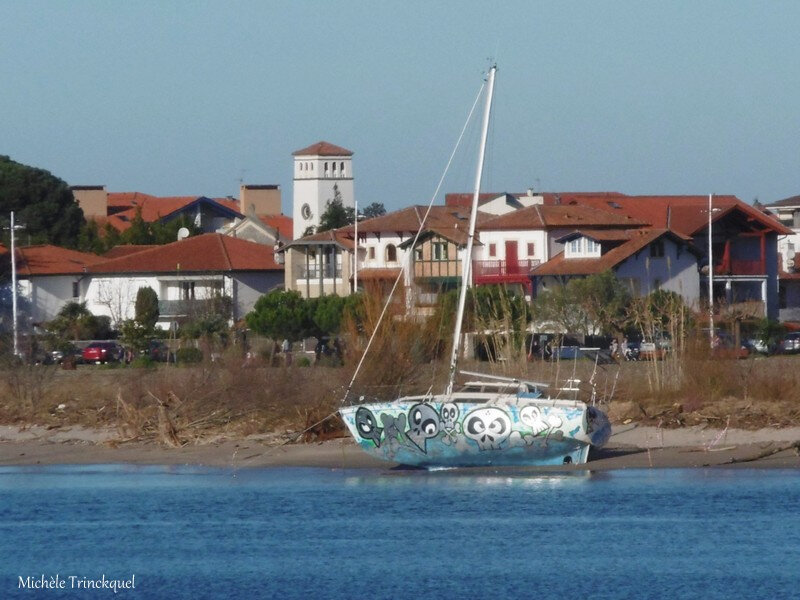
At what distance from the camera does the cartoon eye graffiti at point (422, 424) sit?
28062 millimetres

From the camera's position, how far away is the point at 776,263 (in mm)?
70562

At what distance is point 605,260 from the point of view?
6400cm

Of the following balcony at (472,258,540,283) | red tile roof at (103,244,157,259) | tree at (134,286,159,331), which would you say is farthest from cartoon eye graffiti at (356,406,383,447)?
red tile roof at (103,244,157,259)

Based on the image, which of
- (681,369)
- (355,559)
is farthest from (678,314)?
(355,559)

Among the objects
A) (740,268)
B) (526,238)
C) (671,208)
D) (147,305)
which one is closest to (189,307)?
(147,305)

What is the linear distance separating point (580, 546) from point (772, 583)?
3643mm

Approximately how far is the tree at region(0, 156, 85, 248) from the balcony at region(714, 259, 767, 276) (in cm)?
4490

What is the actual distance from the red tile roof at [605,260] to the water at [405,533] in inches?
1339

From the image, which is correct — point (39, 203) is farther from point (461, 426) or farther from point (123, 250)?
point (461, 426)

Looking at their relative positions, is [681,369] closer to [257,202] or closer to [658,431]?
[658,431]

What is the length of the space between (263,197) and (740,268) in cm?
6598

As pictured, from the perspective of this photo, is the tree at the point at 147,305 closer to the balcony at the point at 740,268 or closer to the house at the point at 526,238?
the house at the point at 526,238

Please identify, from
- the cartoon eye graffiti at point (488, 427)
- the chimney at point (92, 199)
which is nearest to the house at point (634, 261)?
the cartoon eye graffiti at point (488, 427)

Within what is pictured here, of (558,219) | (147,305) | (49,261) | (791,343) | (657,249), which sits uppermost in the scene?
(558,219)
